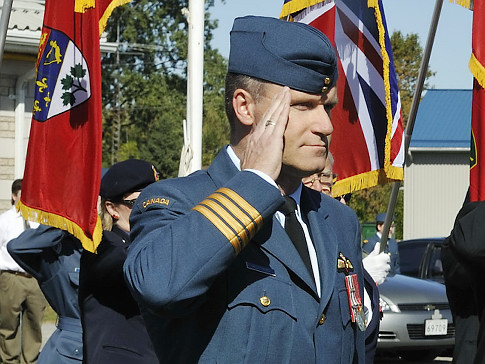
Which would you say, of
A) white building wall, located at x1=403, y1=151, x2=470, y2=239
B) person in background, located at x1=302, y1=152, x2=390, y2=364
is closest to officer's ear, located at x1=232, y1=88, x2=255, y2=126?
person in background, located at x1=302, y1=152, x2=390, y2=364

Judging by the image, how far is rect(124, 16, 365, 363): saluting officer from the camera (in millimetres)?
2352

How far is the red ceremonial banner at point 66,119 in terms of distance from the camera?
5.02m

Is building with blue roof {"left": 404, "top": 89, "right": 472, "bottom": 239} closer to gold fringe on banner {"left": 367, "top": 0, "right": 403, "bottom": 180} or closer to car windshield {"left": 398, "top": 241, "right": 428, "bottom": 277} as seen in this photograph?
car windshield {"left": 398, "top": 241, "right": 428, "bottom": 277}

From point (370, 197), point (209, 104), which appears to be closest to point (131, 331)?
point (370, 197)

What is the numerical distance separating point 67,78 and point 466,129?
32.0 metres

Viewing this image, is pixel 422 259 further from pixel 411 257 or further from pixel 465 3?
pixel 465 3

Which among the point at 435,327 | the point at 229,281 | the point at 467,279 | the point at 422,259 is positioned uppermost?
the point at 229,281

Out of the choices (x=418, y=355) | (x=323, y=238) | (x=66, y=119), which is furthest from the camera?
(x=418, y=355)

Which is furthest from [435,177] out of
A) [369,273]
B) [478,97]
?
[369,273]

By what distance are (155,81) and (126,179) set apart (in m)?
47.1

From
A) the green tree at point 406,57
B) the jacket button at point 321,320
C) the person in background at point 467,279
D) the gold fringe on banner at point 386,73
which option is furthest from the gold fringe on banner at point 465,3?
the green tree at point 406,57

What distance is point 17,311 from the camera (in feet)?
36.3

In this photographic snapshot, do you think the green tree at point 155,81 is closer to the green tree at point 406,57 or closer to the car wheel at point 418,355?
the green tree at point 406,57

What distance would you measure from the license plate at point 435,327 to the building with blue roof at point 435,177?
23742 millimetres
